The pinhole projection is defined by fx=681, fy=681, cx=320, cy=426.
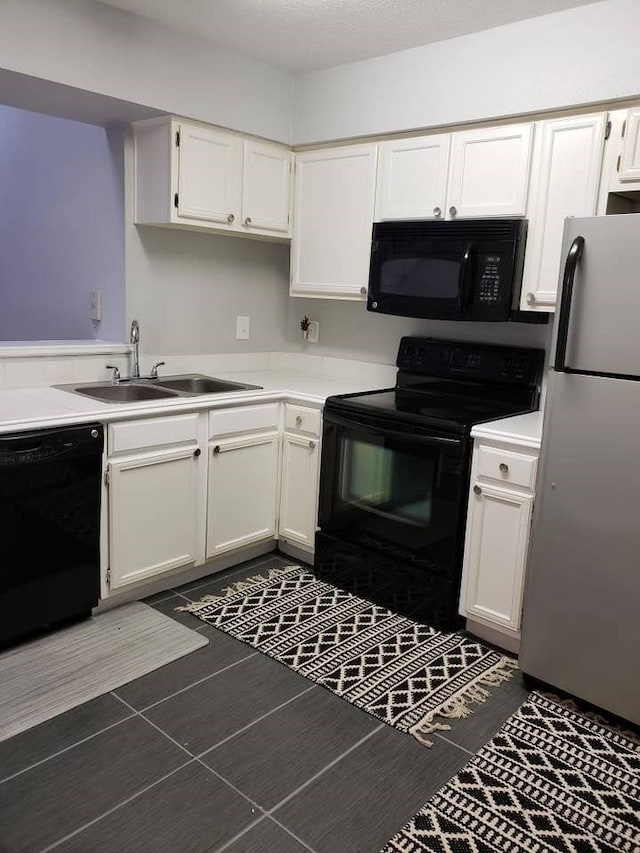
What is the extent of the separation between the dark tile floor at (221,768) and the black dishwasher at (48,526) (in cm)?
47

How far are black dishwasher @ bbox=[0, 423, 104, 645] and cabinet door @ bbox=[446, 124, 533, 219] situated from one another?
1741mm

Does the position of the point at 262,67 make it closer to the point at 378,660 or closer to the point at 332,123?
the point at 332,123

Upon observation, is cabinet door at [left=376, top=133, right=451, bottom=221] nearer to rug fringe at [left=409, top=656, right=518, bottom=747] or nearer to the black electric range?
the black electric range

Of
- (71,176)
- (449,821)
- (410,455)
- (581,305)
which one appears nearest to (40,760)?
(449,821)

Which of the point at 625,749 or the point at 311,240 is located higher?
the point at 311,240

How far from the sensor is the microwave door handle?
2.76 meters

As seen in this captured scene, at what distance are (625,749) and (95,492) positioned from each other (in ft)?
6.46

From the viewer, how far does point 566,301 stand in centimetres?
209

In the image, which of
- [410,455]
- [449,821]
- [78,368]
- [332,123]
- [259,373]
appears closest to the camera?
[449,821]

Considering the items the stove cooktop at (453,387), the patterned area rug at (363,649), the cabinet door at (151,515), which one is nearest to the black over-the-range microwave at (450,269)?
the stove cooktop at (453,387)

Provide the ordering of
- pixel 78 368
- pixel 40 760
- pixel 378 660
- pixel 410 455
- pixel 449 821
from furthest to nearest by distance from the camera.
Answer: pixel 78 368 < pixel 410 455 < pixel 378 660 < pixel 40 760 < pixel 449 821

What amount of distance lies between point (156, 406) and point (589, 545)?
1.65 metres

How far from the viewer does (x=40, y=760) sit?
1.91 metres

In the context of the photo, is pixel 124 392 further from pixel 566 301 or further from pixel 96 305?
pixel 566 301
